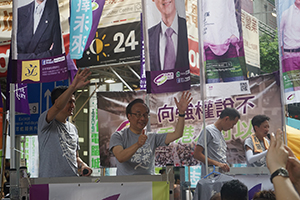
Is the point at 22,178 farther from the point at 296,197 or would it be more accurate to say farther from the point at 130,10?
the point at 130,10

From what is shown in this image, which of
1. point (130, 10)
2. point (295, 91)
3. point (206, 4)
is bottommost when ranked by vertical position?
point (295, 91)

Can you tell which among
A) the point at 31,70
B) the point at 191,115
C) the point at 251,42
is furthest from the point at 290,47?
the point at 31,70

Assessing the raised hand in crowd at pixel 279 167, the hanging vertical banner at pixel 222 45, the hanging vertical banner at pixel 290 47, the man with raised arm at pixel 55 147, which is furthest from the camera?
the hanging vertical banner at pixel 290 47

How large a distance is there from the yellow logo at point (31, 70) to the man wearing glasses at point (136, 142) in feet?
4.80

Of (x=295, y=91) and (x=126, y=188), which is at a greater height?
(x=295, y=91)

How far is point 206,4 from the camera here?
462 centimetres

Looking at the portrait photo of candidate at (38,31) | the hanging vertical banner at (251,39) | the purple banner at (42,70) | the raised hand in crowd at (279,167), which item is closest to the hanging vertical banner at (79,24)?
the portrait photo of candidate at (38,31)

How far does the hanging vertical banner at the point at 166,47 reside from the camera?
15.0 ft

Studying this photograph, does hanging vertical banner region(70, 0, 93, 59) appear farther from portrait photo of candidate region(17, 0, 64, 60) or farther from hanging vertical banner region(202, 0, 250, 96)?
hanging vertical banner region(202, 0, 250, 96)

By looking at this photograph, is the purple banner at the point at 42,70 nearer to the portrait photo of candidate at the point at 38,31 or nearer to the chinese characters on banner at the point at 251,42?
the portrait photo of candidate at the point at 38,31

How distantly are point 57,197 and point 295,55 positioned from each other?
10.2 ft

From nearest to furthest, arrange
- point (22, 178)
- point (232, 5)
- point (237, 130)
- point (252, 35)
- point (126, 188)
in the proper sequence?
1. point (126, 188)
2. point (22, 178)
3. point (232, 5)
4. point (252, 35)
5. point (237, 130)

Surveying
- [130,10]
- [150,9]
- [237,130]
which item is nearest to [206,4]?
[150,9]

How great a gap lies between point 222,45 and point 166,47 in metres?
0.65
